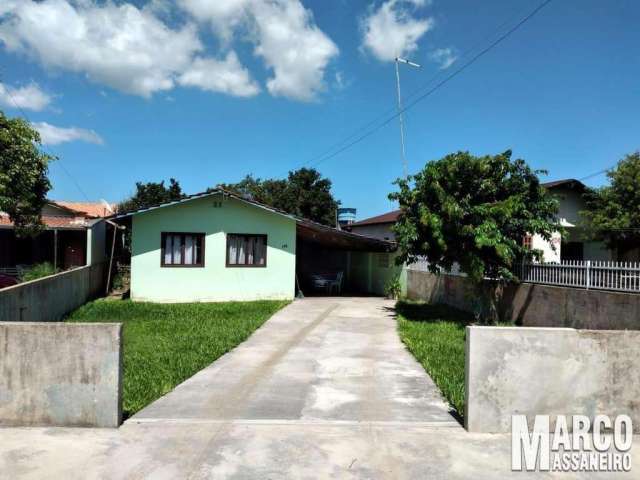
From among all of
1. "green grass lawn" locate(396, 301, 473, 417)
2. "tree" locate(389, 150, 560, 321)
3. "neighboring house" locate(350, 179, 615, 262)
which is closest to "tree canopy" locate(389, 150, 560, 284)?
"tree" locate(389, 150, 560, 321)

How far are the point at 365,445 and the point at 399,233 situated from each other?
25.7 feet

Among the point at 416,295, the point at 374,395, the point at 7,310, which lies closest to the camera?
the point at 374,395

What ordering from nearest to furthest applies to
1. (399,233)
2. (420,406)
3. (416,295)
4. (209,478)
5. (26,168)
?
(209,478), (420,406), (26,168), (399,233), (416,295)

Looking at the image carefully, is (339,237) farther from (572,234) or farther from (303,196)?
(303,196)

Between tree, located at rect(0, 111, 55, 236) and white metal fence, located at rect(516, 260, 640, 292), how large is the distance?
11.6 metres

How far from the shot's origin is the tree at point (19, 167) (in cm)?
1007

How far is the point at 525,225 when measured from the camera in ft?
35.4

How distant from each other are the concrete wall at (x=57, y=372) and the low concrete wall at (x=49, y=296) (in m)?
3.77

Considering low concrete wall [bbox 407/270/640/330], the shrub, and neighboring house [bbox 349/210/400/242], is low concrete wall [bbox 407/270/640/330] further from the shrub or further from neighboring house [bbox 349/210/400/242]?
neighboring house [bbox 349/210/400/242]

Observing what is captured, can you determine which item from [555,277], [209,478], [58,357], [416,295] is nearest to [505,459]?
[209,478]

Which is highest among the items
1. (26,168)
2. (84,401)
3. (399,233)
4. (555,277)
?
(26,168)

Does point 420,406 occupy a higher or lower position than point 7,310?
lower

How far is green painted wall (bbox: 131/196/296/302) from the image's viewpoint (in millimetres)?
15273

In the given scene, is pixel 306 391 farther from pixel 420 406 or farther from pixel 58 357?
pixel 58 357
